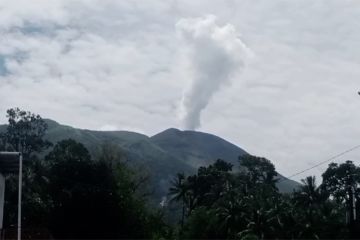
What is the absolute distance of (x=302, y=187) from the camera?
75812mm

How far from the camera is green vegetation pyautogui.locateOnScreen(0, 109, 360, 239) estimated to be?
168 feet

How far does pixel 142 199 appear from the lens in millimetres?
59688

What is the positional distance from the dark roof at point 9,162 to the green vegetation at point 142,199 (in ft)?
15.3

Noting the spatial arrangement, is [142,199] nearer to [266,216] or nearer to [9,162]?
[266,216]

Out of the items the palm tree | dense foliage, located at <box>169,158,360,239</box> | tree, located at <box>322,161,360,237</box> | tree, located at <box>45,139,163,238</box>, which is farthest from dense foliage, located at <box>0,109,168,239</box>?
tree, located at <box>322,161,360,237</box>

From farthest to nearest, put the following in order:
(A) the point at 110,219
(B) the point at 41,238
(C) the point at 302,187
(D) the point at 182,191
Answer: (D) the point at 182,191 < (C) the point at 302,187 < (A) the point at 110,219 < (B) the point at 41,238

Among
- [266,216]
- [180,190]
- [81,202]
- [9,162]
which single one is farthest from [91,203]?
[180,190]

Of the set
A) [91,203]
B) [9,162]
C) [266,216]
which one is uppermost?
[9,162]

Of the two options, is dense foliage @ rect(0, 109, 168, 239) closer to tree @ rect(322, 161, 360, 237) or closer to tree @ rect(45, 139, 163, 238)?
tree @ rect(45, 139, 163, 238)

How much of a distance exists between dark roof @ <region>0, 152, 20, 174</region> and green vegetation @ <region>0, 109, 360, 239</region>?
468 cm

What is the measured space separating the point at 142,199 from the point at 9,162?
35.4m

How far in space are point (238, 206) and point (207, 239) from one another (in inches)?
196

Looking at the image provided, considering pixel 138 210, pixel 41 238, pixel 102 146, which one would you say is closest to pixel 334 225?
pixel 138 210

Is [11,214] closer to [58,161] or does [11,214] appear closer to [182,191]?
[58,161]
